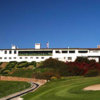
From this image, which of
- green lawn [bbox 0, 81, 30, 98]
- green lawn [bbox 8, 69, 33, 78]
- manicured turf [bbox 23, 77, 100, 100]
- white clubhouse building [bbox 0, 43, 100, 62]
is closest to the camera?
manicured turf [bbox 23, 77, 100, 100]

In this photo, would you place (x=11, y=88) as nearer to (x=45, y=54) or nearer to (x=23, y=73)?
(x=23, y=73)

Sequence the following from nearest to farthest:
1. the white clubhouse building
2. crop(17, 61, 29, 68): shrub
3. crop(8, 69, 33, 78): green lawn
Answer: crop(8, 69, 33, 78): green lawn
crop(17, 61, 29, 68): shrub
the white clubhouse building

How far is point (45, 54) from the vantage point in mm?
93375

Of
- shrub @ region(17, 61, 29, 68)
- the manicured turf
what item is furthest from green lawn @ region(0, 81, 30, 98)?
shrub @ region(17, 61, 29, 68)

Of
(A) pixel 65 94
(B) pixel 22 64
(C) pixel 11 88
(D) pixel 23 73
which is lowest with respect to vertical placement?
(C) pixel 11 88

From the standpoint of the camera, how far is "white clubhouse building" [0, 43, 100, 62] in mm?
91750

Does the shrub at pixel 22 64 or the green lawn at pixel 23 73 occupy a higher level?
the shrub at pixel 22 64

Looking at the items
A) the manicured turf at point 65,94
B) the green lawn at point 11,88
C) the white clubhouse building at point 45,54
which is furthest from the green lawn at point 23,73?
the manicured turf at point 65,94

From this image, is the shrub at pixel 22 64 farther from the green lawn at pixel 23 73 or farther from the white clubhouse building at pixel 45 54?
the green lawn at pixel 23 73

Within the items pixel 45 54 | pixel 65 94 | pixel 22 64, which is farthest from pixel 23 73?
pixel 65 94

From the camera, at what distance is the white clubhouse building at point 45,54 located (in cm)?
9175

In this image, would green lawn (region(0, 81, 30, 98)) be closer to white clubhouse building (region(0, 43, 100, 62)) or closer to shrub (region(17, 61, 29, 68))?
shrub (region(17, 61, 29, 68))

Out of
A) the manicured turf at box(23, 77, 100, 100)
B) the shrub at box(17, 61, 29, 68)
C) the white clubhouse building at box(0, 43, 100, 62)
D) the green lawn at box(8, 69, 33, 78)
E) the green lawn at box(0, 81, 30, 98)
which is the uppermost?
the white clubhouse building at box(0, 43, 100, 62)

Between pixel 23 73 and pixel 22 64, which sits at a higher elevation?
pixel 22 64
